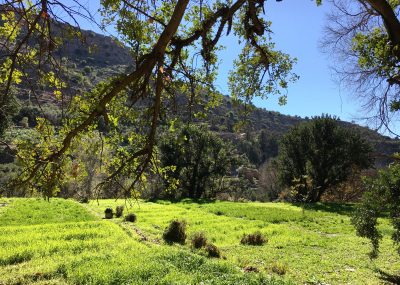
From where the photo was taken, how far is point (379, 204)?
1217 cm

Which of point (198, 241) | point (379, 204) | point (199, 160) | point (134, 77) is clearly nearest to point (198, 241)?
point (198, 241)

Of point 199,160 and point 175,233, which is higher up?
point 199,160

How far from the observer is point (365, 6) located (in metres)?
9.62

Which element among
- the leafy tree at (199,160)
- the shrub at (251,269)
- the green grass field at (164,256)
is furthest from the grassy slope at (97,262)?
the leafy tree at (199,160)

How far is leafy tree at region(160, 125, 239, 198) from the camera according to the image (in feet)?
153

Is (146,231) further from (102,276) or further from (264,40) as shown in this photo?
(264,40)

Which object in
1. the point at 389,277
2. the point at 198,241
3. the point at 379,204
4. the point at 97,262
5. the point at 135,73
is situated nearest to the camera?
the point at 135,73

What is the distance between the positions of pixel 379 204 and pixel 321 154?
1276 inches

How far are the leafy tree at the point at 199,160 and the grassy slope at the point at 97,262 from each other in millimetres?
30115

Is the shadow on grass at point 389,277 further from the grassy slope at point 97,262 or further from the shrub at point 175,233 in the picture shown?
the shrub at point 175,233

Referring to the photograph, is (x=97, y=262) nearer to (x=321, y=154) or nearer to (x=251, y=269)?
(x=251, y=269)

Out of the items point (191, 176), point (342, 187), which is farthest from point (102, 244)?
point (342, 187)

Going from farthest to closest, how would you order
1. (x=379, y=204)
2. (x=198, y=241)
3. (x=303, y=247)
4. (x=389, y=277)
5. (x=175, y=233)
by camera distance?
1. (x=303, y=247)
2. (x=175, y=233)
3. (x=198, y=241)
4. (x=379, y=204)
5. (x=389, y=277)

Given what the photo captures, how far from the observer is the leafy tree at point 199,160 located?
46.8 metres
